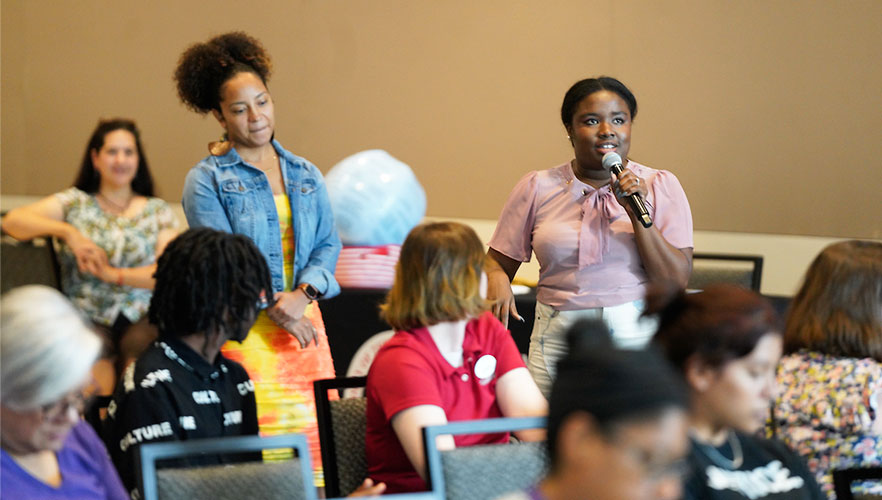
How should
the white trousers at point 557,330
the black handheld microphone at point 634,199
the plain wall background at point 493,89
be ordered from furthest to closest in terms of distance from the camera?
the plain wall background at point 493,89
the white trousers at point 557,330
the black handheld microphone at point 634,199

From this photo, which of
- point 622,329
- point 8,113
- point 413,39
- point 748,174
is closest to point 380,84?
point 413,39

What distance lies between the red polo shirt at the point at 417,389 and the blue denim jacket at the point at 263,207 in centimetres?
68

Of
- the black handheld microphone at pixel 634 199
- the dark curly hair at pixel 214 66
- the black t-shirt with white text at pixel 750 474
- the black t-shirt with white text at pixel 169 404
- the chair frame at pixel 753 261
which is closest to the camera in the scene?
the black t-shirt with white text at pixel 750 474

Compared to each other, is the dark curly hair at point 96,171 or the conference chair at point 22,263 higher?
the dark curly hair at point 96,171

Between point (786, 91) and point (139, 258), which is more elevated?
point (786, 91)

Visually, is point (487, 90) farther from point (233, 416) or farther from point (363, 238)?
point (233, 416)

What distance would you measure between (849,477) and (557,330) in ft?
3.18

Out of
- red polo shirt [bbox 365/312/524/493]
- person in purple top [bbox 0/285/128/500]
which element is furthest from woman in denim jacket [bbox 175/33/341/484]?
person in purple top [bbox 0/285/128/500]

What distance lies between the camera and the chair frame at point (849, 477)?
1808 millimetres

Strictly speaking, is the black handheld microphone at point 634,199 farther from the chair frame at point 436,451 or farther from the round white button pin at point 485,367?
the chair frame at point 436,451

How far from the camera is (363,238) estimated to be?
14.9 feet

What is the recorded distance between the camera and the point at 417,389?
1.98 metres

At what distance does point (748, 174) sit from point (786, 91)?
0.48 meters

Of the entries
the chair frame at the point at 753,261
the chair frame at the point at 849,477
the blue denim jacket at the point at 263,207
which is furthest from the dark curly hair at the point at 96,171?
the chair frame at the point at 849,477
